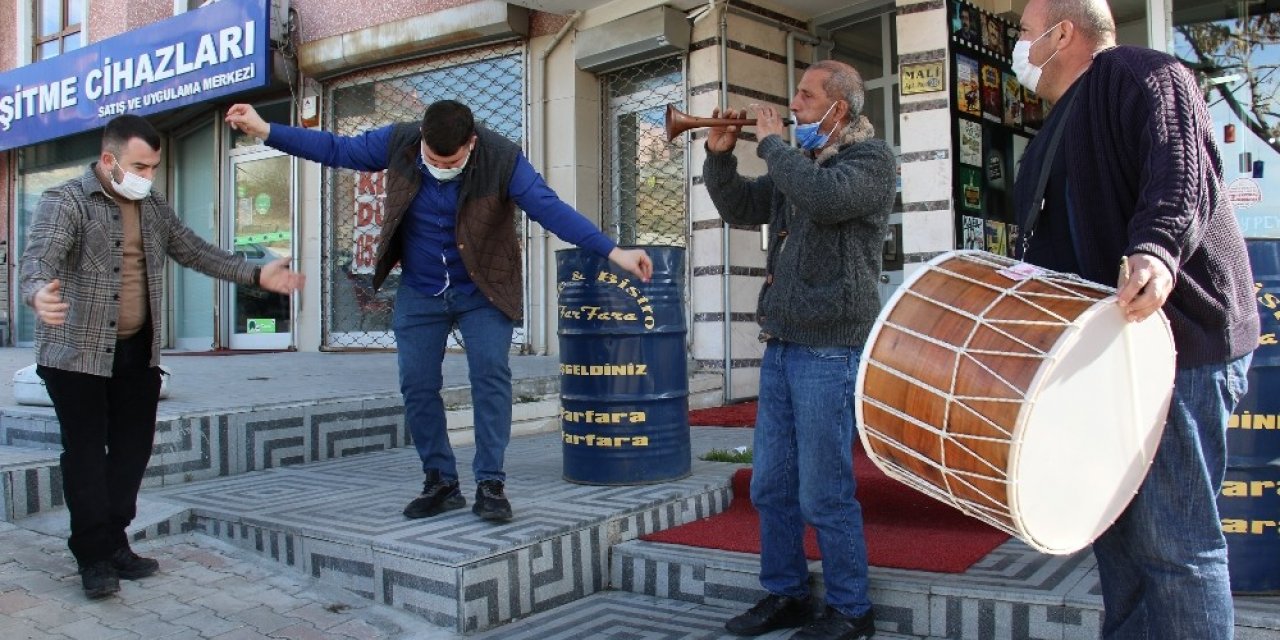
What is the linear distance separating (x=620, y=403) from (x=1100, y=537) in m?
2.41

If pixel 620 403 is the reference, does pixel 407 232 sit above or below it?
above

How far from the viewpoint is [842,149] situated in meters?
Result: 2.96

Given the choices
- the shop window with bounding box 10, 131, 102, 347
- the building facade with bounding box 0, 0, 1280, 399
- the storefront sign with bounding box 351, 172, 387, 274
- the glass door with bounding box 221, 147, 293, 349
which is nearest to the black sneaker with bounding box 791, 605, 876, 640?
the building facade with bounding box 0, 0, 1280, 399

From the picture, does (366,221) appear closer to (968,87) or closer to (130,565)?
(968,87)

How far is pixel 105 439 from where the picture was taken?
11.5 ft

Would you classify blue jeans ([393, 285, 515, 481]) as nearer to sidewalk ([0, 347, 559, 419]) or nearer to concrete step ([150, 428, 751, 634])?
concrete step ([150, 428, 751, 634])

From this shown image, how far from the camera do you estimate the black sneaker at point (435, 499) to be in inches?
148

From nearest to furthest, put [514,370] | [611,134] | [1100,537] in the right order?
[1100,537] → [514,370] → [611,134]

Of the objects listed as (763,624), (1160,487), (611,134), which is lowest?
(763,624)

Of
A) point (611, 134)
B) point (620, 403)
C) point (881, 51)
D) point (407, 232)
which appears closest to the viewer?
point (407, 232)

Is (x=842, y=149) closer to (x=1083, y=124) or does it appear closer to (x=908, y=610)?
(x=1083, y=124)

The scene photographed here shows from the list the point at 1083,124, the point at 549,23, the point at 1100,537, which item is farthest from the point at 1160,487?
the point at 549,23

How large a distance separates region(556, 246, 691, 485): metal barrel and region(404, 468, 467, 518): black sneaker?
0.72 metres

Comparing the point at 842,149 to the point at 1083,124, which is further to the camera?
the point at 842,149
